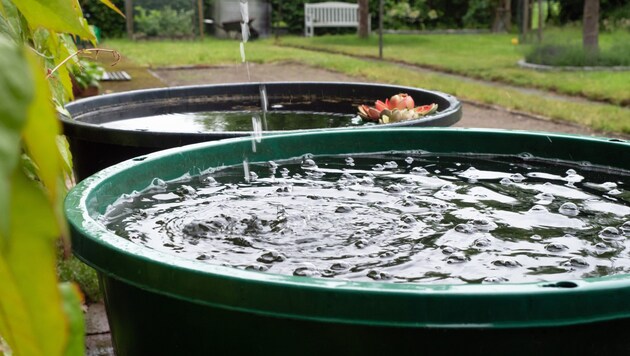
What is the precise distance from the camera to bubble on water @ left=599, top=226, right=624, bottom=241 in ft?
6.61

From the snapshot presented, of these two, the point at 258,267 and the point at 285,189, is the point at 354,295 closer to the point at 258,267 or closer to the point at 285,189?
the point at 258,267

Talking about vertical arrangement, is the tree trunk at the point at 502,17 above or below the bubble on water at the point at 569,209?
below

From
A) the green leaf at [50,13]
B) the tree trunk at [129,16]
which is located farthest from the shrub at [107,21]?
the green leaf at [50,13]

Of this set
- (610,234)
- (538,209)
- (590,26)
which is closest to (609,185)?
(538,209)

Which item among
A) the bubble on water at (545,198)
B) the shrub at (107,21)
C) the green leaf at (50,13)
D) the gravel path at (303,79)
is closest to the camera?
the green leaf at (50,13)

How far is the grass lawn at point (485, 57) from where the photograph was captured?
1017cm

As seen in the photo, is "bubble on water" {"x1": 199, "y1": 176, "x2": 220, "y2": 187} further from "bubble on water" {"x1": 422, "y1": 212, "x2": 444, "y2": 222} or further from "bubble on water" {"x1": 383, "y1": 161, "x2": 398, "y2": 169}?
"bubble on water" {"x1": 422, "y1": 212, "x2": 444, "y2": 222}

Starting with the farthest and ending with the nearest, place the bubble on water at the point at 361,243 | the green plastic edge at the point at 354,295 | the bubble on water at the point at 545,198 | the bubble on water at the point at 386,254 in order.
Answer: the bubble on water at the point at 545,198 < the bubble on water at the point at 361,243 < the bubble on water at the point at 386,254 < the green plastic edge at the point at 354,295

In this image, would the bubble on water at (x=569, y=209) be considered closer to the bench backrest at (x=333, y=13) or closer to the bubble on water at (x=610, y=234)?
the bubble on water at (x=610, y=234)

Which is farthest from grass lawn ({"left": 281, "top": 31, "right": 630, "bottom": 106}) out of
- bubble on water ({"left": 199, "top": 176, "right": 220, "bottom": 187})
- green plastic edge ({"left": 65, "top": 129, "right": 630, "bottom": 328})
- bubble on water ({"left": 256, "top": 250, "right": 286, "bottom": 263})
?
green plastic edge ({"left": 65, "top": 129, "right": 630, "bottom": 328})

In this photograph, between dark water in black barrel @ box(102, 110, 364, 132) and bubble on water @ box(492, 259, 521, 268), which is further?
dark water in black barrel @ box(102, 110, 364, 132)

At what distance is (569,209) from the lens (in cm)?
231

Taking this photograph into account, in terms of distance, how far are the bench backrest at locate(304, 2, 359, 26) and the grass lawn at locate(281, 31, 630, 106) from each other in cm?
168

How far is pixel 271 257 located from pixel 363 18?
→ 778 inches
